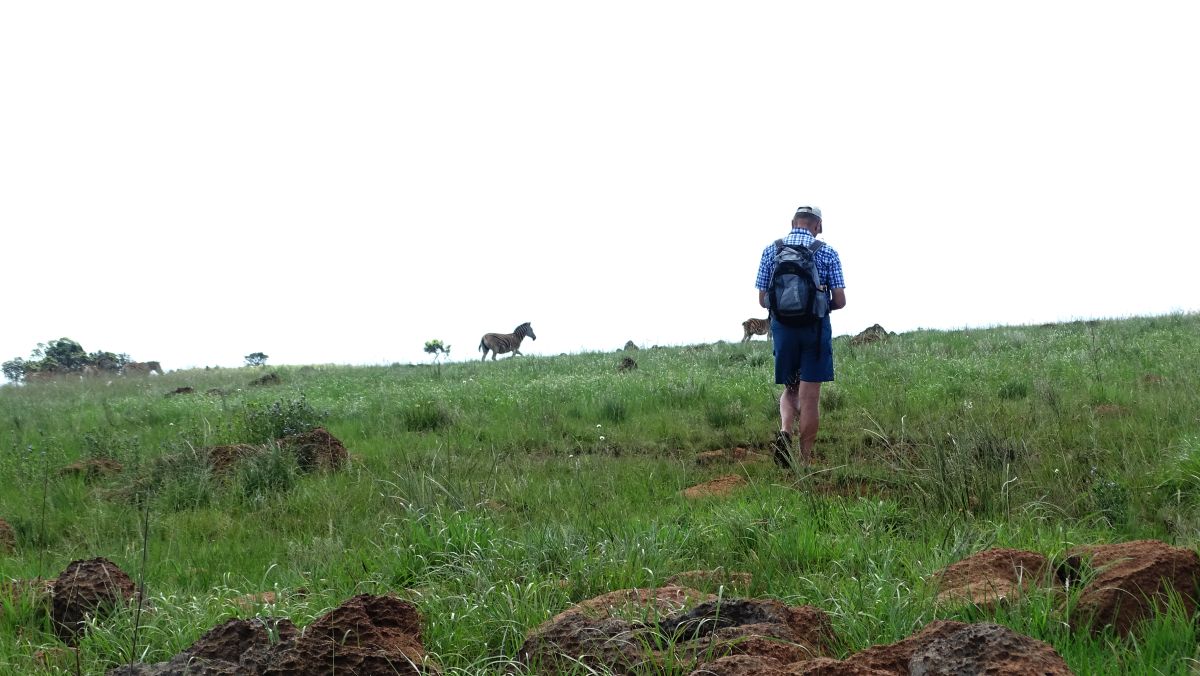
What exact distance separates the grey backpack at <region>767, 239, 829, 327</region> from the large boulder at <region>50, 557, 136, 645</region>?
5.03 metres

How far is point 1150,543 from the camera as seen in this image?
3256 mm

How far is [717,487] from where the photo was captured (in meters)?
6.12

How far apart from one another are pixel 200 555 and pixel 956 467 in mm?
4484

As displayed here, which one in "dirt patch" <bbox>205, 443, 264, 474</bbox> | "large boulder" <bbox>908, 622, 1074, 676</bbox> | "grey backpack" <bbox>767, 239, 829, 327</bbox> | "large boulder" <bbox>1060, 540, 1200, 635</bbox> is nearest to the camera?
"large boulder" <bbox>908, 622, 1074, 676</bbox>

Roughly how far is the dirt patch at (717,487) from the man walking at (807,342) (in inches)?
30.6

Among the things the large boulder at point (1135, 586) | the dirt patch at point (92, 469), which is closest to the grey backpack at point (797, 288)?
the large boulder at point (1135, 586)

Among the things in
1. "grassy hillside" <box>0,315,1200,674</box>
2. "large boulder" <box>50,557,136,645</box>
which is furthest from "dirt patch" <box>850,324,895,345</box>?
"large boulder" <box>50,557,136,645</box>

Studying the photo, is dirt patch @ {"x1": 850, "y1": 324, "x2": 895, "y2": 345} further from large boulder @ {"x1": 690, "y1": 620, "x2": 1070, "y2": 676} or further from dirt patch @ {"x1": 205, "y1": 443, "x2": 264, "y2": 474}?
large boulder @ {"x1": 690, "y1": 620, "x2": 1070, "y2": 676}

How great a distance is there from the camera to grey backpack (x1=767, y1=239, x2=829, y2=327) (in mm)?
6961

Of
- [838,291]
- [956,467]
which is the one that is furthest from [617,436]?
[956,467]

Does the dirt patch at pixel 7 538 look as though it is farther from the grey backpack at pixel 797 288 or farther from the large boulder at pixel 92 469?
the grey backpack at pixel 797 288

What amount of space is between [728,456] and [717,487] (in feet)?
4.92

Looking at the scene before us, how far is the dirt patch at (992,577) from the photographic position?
307cm

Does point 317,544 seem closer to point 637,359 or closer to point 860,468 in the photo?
point 860,468
